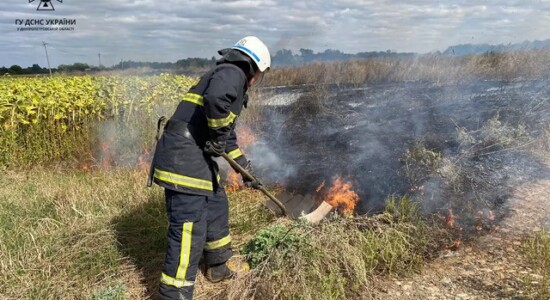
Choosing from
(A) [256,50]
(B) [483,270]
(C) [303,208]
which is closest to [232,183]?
(C) [303,208]

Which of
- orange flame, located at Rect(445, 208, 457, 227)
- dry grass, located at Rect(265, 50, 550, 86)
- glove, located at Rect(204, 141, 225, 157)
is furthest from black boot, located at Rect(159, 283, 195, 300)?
dry grass, located at Rect(265, 50, 550, 86)

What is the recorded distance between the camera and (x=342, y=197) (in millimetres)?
5211

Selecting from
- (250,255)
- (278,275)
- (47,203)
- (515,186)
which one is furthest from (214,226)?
(515,186)

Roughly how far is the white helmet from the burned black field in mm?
2344

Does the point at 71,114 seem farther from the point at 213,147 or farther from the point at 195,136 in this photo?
the point at 213,147

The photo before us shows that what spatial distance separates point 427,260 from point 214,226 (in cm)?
209

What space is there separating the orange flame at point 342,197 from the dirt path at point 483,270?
1.28 meters

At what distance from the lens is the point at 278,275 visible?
336cm

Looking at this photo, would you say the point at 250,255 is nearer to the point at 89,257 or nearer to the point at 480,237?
the point at 89,257

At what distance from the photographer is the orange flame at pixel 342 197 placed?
5070 mm

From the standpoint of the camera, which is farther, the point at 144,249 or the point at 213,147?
the point at 144,249

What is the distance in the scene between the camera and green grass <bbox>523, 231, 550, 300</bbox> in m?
3.21

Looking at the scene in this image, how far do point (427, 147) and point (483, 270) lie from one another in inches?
109

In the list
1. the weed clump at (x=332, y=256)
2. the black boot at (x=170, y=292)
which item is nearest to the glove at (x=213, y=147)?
the weed clump at (x=332, y=256)
